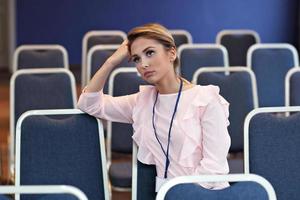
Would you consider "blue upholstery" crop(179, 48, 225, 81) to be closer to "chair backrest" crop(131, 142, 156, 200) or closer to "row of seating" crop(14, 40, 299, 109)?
"row of seating" crop(14, 40, 299, 109)

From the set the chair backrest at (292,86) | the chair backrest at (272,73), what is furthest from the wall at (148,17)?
→ the chair backrest at (292,86)

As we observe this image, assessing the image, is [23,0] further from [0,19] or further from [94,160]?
[94,160]

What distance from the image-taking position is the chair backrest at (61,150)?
3.52 m

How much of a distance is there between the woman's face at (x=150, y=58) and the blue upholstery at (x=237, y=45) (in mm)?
3717

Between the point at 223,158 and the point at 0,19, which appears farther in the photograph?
the point at 0,19

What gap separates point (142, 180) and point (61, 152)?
1.26 feet

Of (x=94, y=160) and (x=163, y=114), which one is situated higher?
(x=163, y=114)

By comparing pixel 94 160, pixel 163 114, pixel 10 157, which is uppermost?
pixel 163 114

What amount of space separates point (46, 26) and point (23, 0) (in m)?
0.41

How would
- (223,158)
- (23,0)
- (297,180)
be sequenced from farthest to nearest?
(23,0), (297,180), (223,158)

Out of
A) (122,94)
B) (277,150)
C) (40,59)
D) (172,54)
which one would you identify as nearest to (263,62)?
(122,94)

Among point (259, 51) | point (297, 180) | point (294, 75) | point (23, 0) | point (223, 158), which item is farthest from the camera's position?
point (23, 0)

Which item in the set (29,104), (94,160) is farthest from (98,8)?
(94,160)

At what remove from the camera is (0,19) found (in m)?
10.1
